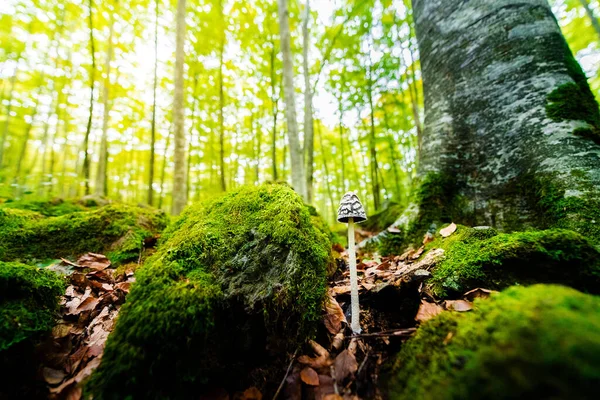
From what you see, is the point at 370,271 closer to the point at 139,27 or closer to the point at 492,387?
the point at 492,387

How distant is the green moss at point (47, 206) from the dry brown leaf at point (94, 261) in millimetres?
1661

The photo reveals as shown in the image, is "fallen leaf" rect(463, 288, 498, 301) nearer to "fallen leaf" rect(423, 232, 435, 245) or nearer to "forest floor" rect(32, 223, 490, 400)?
"forest floor" rect(32, 223, 490, 400)

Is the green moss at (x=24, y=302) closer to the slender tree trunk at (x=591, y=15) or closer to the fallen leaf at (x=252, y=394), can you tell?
the fallen leaf at (x=252, y=394)

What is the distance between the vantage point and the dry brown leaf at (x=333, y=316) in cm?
186

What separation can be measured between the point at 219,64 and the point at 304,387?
1530 cm

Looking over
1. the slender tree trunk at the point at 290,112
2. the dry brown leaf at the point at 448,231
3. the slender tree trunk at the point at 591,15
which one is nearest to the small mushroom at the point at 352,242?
the dry brown leaf at the point at 448,231

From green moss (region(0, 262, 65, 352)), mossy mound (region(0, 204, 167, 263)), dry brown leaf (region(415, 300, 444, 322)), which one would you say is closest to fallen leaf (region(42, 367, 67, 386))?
green moss (region(0, 262, 65, 352))

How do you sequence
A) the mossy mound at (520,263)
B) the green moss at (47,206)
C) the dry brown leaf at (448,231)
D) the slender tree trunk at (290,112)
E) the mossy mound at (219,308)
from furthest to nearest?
the slender tree trunk at (290,112) → the green moss at (47,206) → the dry brown leaf at (448,231) → the mossy mound at (520,263) → the mossy mound at (219,308)

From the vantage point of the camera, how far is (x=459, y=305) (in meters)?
1.68

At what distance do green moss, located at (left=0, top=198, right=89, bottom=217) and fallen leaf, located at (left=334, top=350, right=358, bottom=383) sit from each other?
4693 millimetres

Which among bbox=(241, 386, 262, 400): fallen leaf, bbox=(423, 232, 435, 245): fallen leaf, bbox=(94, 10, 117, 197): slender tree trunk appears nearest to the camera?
bbox=(241, 386, 262, 400): fallen leaf

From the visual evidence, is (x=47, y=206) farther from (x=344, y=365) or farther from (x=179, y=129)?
(x=344, y=365)

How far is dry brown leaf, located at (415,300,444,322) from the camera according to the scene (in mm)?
1654

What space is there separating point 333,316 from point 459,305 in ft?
2.88
